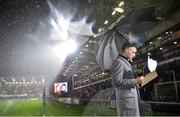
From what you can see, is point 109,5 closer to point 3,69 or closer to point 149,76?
point 149,76

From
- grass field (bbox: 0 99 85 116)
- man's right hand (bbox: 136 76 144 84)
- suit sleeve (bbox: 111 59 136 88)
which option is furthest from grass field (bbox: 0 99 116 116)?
man's right hand (bbox: 136 76 144 84)

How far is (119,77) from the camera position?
4.25m

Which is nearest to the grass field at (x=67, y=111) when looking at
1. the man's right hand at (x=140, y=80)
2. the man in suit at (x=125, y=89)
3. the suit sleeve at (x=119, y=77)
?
the man in suit at (x=125, y=89)

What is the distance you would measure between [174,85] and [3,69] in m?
58.2

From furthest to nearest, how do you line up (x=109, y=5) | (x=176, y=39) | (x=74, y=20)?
(x=74, y=20) < (x=109, y=5) < (x=176, y=39)

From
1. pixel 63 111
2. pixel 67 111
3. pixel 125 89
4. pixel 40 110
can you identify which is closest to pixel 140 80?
pixel 125 89

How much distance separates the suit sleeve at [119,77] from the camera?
13.7 ft

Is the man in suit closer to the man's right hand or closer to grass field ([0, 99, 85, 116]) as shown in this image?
the man's right hand

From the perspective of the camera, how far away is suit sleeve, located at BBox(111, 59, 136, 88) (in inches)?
164

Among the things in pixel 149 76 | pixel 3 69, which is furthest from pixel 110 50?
pixel 3 69

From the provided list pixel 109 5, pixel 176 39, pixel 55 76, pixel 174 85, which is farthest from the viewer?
pixel 55 76

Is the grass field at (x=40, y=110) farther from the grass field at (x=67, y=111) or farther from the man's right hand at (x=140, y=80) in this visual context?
the man's right hand at (x=140, y=80)

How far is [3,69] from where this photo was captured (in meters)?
66.5

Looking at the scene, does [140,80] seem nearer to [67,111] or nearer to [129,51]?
[129,51]
